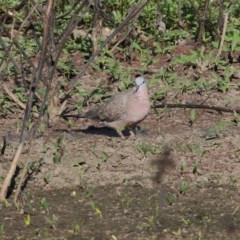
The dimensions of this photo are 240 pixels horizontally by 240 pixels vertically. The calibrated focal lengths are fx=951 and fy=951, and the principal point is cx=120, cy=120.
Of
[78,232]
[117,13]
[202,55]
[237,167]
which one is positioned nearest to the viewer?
[78,232]

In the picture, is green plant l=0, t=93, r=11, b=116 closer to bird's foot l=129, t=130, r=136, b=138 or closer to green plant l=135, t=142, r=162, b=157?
bird's foot l=129, t=130, r=136, b=138

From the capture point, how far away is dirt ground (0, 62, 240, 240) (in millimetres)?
5578

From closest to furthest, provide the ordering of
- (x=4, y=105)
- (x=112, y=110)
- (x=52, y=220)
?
(x=52, y=220)
(x=112, y=110)
(x=4, y=105)

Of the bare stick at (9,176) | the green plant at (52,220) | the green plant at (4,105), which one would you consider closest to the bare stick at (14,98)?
the green plant at (4,105)

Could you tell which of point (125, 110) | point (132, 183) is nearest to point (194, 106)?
point (125, 110)

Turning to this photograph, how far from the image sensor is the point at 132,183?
628 cm

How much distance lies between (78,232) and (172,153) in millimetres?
1366

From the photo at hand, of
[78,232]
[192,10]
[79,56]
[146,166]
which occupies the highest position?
[192,10]

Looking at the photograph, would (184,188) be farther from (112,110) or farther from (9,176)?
(112,110)

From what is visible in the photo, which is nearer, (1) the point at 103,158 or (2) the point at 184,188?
(2) the point at 184,188

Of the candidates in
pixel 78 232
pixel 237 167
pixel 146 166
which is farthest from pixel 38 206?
pixel 237 167

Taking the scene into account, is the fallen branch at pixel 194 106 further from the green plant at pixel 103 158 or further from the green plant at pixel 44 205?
the green plant at pixel 44 205

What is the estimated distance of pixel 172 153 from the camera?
668 cm

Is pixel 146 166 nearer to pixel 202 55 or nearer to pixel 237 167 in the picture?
pixel 237 167
